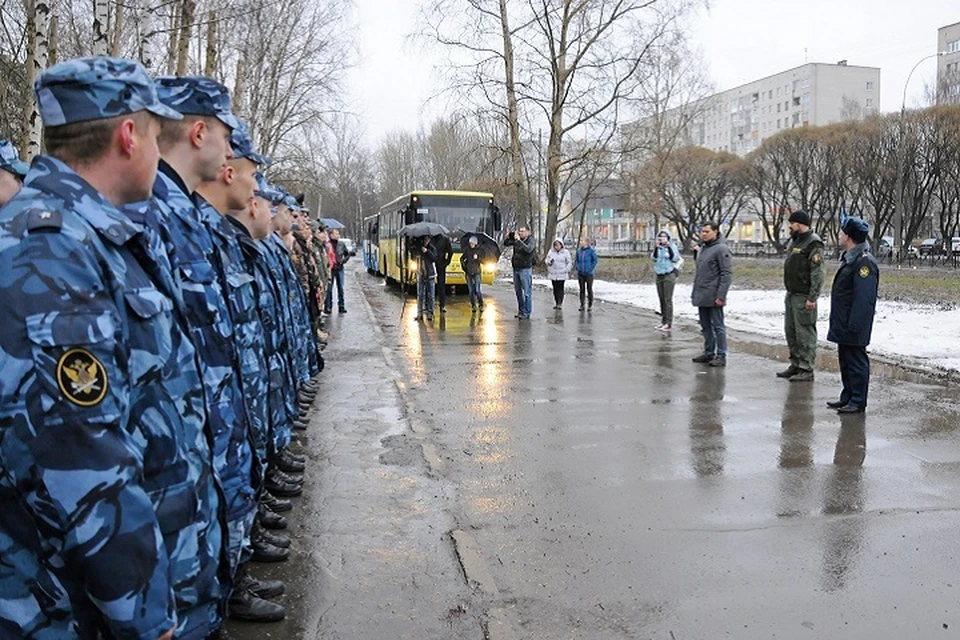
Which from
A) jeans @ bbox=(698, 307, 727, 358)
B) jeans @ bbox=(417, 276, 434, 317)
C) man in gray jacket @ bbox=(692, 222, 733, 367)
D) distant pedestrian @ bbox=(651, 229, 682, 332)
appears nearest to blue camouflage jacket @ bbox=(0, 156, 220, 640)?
man in gray jacket @ bbox=(692, 222, 733, 367)

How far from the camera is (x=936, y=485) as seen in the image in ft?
20.8

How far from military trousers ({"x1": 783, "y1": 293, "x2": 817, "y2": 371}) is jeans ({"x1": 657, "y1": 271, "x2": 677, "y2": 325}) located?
5.29m

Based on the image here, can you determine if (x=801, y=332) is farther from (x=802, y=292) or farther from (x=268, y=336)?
(x=268, y=336)

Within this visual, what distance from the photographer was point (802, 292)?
10539 millimetres

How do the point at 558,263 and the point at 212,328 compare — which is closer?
the point at 212,328

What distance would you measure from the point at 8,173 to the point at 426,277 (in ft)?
48.1

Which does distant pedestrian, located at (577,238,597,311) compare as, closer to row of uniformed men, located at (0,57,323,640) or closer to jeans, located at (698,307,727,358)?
jeans, located at (698,307,727,358)

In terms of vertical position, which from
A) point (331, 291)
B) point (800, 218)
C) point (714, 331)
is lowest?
point (714, 331)

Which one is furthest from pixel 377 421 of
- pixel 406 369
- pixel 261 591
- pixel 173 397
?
pixel 173 397

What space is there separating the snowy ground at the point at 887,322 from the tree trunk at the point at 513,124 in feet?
30.1

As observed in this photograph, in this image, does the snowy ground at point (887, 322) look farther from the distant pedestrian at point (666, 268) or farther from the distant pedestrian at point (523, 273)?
the distant pedestrian at point (523, 273)

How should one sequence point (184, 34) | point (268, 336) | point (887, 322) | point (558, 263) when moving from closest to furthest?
1. point (268, 336)
2. point (887, 322)
3. point (184, 34)
4. point (558, 263)

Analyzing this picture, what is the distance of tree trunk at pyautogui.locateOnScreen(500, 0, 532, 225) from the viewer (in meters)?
33.9

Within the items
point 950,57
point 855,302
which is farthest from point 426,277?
point 950,57
